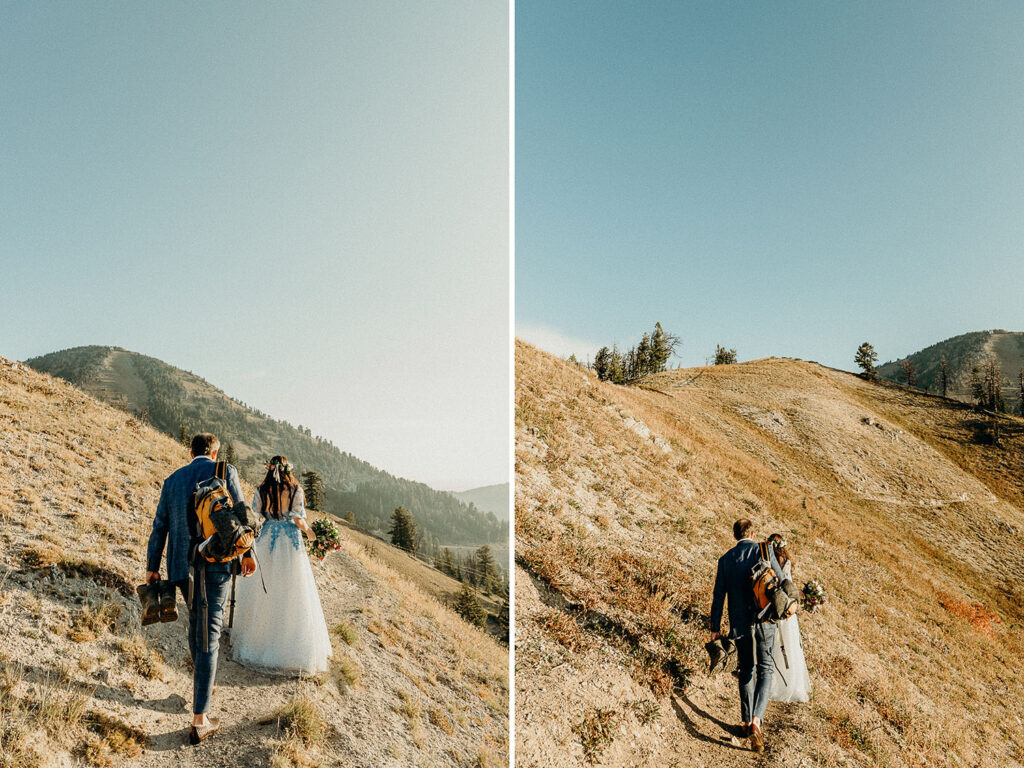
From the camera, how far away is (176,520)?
459 cm

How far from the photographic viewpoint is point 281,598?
5.92 m

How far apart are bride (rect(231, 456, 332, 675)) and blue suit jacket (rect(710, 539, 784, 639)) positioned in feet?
16.4

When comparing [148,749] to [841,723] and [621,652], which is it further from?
[841,723]

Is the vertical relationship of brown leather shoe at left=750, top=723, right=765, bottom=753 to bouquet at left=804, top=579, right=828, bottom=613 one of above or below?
below

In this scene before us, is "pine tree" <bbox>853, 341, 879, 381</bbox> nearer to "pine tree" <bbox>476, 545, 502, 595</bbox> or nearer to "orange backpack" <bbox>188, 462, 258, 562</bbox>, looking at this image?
"pine tree" <bbox>476, 545, 502, 595</bbox>

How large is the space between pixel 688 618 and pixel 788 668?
57.1 inches

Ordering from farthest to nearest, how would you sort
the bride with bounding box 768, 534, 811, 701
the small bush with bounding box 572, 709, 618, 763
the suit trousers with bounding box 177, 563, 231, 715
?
the bride with bounding box 768, 534, 811, 701 → the small bush with bounding box 572, 709, 618, 763 → the suit trousers with bounding box 177, 563, 231, 715

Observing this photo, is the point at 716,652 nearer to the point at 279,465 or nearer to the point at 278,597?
the point at 278,597

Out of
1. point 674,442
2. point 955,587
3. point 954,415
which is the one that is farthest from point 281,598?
point 954,415

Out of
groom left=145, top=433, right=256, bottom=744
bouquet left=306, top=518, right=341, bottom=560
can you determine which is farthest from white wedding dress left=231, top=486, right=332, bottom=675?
groom left=145, top=433, right=256, bottom=744

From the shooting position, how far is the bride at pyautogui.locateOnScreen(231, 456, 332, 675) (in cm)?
588

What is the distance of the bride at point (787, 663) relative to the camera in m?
7.12

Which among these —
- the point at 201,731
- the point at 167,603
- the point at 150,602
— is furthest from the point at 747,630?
the point at 150,602

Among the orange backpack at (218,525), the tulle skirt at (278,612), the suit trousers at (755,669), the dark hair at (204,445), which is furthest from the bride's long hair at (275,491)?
the suit trousers at (755,669)
